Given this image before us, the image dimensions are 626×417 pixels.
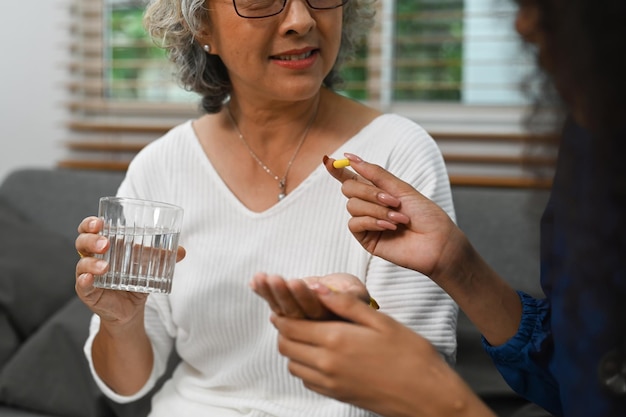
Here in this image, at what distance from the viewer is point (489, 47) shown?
288 cm

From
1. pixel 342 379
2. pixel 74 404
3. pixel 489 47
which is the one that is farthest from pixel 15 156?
pixel 342 379

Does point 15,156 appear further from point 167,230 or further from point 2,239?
point 167,230

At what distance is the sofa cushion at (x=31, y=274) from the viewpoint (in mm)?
2291

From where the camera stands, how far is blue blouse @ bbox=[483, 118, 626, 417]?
0.76 metres

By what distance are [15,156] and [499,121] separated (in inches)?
74.0

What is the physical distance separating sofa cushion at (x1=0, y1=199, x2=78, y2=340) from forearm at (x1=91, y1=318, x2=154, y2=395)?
68 cm

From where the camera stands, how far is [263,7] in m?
1.51

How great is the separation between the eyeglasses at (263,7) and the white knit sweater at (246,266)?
26 cm

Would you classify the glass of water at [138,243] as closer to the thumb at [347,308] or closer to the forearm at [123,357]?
the forearm at [123,357]

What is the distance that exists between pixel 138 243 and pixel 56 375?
0.93 meters

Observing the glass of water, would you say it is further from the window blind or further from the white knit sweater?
the window blind

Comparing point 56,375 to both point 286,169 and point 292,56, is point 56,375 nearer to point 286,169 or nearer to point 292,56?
point 286,169

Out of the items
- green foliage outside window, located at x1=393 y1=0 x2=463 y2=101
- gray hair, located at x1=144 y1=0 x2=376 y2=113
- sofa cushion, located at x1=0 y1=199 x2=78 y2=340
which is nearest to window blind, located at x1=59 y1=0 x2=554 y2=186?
green foliage outside window, located at x1=393 y1=0 x2=463 y2=101

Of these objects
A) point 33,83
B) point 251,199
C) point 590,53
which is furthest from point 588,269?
point 33,83
